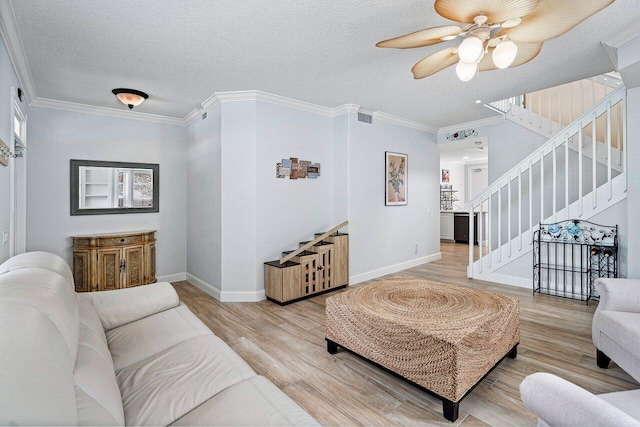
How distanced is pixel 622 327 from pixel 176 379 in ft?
8.44

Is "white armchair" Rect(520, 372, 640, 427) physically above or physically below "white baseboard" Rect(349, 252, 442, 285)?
above

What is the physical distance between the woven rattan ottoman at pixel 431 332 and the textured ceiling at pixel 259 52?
2.10 metres

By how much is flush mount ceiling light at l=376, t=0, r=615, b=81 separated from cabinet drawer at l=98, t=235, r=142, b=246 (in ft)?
12.9

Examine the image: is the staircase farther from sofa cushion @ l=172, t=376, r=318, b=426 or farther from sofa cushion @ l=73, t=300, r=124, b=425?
sofa cushion @ l=73, t=300, r=124, b=425

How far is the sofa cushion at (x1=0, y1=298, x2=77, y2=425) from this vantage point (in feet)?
2.07

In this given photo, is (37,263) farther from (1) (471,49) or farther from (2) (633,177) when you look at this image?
(2) (633,177)

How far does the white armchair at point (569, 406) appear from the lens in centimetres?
97

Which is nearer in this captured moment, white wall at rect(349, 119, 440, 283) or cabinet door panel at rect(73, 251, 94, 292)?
cabinet door panel at rect(73, 251, 94, 292)

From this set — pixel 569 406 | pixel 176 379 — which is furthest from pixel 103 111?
pixel 569 406

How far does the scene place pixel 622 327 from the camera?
195 cm

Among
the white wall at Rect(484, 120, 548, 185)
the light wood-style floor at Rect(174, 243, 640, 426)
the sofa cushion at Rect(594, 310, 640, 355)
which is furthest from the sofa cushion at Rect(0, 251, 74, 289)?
the white wall at Rect(484, 120, 548, 185)

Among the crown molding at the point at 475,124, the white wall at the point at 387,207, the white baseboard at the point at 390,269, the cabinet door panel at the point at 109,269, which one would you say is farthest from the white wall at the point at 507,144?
the cabinet door panel at the point at 109,269

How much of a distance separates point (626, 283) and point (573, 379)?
80 cm

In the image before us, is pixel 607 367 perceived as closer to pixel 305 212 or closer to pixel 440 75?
pixel 440 75
